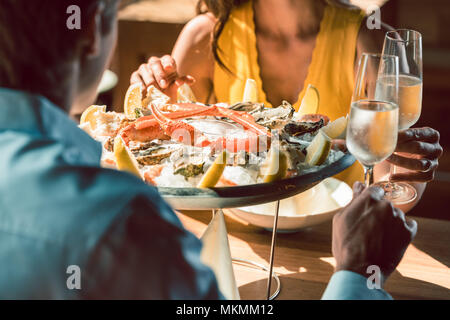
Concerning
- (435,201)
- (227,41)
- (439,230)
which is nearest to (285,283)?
(439,230)

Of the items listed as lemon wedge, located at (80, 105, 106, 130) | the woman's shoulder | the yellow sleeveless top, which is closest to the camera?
lemon wedge, located at (80, 105, 106, 130)

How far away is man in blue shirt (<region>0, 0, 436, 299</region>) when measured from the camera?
0.55 metres

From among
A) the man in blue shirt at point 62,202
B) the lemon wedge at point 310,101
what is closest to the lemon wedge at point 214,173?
the man in blue shirt at point 62,202

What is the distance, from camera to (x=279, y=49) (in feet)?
7.76

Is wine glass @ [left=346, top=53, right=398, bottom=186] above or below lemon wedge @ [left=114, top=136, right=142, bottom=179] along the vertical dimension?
above

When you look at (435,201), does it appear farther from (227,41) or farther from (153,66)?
(153,66)

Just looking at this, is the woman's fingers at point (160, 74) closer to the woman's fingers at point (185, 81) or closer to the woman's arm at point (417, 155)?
the woman's fingers at point (185, 81)

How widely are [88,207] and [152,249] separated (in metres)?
0.08

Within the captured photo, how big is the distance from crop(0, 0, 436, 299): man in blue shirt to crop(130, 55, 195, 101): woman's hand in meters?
0.87

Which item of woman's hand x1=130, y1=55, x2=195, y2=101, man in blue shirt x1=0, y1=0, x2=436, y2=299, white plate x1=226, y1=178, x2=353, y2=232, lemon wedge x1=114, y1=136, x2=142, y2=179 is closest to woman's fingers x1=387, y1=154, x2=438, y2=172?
white plate x1=226, y1=178, x2=353, y2=232

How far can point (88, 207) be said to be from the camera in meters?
0.55

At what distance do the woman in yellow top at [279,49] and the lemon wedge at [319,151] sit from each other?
45.7 inches

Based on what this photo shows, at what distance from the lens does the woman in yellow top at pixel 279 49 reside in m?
2.28

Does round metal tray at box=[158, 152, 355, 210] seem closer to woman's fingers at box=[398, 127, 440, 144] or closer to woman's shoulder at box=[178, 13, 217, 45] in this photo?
woman's fingers at box=[398, 127, 440, 144]
